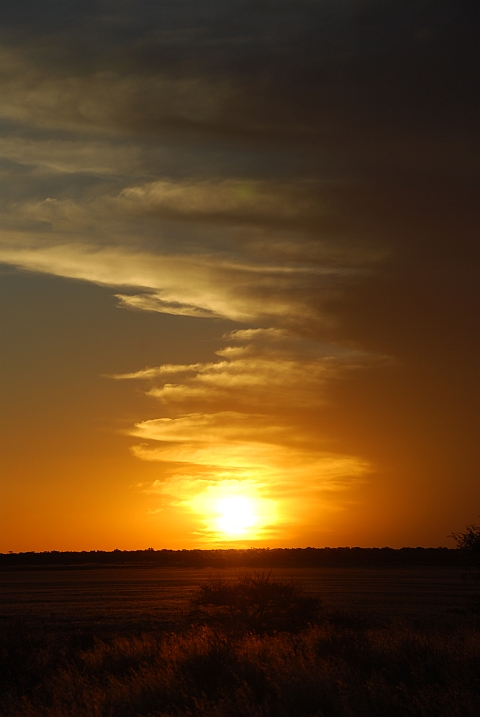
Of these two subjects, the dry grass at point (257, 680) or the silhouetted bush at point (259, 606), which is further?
the silhouetted bush at point (259, 606)

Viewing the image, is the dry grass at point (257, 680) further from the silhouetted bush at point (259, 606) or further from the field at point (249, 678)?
the silhouetted bush at point (259, 606)

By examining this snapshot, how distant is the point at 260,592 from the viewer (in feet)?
84.2

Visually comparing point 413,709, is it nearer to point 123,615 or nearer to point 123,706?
point 123,706

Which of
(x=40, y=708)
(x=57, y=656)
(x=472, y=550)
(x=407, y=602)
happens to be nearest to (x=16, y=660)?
(x=57, y=656)

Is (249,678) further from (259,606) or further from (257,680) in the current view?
(259,606)

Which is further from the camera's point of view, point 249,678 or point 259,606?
point 259,606

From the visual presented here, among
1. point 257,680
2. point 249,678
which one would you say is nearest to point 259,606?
point 249,678

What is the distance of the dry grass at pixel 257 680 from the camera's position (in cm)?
1156

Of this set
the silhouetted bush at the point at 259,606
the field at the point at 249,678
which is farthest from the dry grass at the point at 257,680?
the silhouetted bush at the point at 259,606

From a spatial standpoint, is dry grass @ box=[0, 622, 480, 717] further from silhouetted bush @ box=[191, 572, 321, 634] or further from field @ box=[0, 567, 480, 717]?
silhouetted bush @ box=[191, 572, 321, 634]

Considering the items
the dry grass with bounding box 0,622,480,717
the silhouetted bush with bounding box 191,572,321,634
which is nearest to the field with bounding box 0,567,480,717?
the dry grass with bounding box 0,622,480,717

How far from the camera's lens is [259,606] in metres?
25.5

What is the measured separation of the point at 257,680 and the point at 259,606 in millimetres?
12504

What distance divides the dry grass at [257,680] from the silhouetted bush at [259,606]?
738 centimetres
